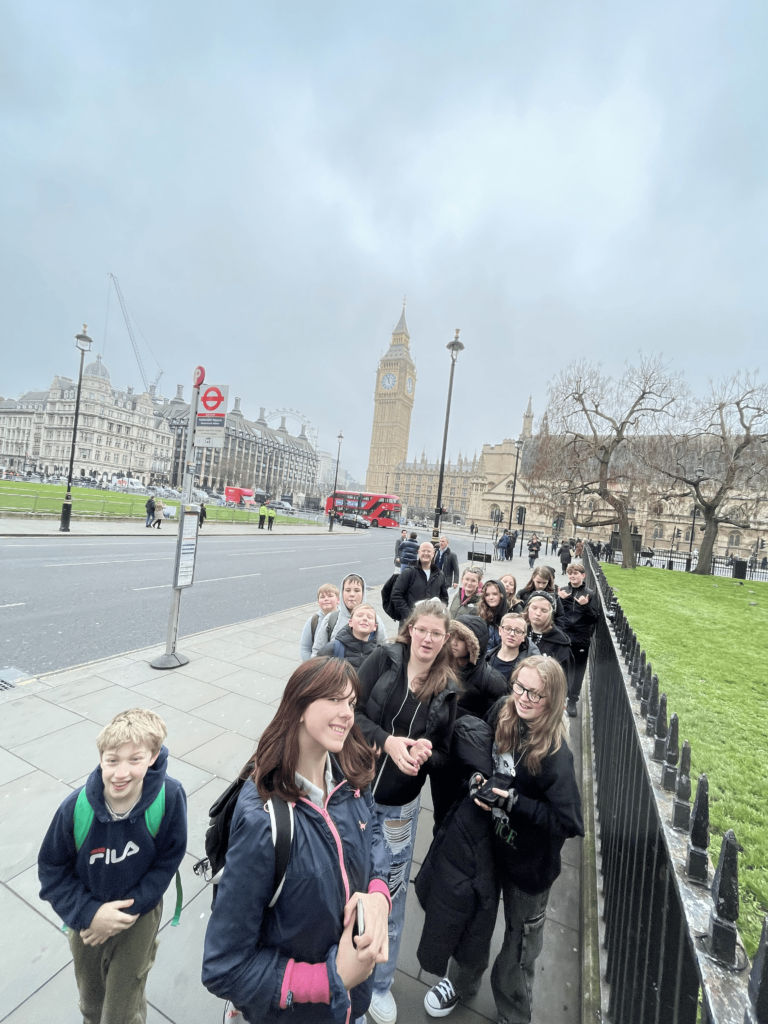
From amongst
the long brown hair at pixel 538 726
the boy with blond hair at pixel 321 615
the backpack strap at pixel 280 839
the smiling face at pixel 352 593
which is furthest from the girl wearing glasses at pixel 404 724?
the boy with blond hair at pixel 321 615

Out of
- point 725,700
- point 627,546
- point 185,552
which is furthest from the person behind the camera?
point 627,546

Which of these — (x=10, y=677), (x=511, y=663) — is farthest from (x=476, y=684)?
(x=10, y=677)

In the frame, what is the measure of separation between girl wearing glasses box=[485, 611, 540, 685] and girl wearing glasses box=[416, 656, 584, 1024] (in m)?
1.27

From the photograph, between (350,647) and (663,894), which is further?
(350,647)

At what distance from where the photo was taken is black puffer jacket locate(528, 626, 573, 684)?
4848 mm

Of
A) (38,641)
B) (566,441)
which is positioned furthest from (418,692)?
(566,441)

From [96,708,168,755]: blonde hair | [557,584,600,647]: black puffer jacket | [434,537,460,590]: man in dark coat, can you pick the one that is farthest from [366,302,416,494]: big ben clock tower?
[96,708,168,755]: blonde hair

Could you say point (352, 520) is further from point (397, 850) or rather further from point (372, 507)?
point (397, 850)

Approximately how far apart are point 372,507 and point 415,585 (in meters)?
50.8

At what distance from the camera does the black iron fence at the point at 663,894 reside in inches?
41.3

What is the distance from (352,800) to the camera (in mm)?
1777

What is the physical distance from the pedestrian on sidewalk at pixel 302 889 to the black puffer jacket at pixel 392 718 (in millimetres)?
748

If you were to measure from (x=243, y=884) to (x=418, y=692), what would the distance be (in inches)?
55.0

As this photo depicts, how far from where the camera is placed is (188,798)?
3863mm
